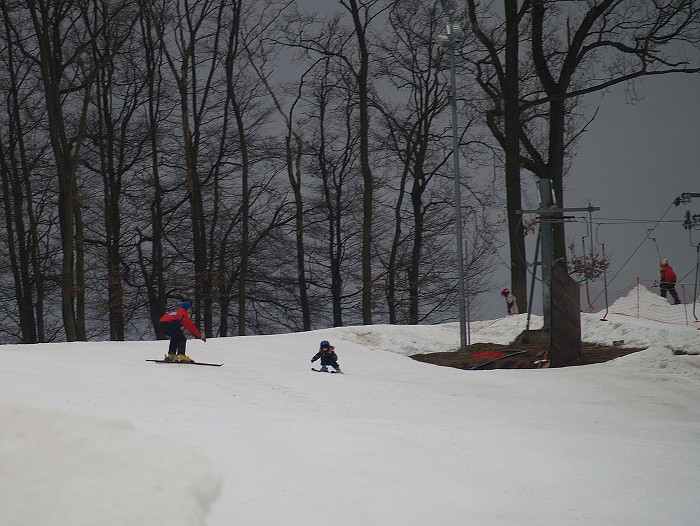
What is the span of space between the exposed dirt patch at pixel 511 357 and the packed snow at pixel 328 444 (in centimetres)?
245

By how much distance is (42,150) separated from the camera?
105ft

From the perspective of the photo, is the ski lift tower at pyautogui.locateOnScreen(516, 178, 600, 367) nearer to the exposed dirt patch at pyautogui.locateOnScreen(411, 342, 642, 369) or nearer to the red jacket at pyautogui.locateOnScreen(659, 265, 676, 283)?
the exposed dirt patch at pyautogui.locateOnScreen(411, 342, 642, 369)

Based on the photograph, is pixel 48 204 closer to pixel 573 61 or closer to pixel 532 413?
pixel 573 61

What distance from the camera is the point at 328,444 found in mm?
8570

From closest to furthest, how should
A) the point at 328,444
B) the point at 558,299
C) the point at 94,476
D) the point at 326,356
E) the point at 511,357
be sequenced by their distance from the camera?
1. the point at 94,476
2. the point at 328,444
3. the point at 326,356
4. the point at 558,299
5. the point at 511,357

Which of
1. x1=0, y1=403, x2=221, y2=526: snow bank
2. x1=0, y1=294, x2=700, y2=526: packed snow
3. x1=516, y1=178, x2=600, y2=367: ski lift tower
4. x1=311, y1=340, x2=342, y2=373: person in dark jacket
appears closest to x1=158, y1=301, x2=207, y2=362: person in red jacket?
x1=0, y1=294, x2=700, y2=526: packed snow

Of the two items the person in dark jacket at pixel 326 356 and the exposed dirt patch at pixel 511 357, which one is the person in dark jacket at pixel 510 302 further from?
the person in dark jacket at pixel 326 356

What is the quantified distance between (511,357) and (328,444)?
11.6 m

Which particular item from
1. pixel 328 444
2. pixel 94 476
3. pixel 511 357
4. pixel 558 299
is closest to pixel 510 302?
pixel 511 357

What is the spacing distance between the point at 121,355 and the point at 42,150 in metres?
19.4

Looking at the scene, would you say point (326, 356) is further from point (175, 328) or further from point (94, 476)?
point (94, 476)

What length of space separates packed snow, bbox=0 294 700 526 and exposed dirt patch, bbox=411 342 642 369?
2.45 metres

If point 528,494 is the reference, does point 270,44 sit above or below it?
above

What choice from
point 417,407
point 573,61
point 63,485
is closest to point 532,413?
point 417,407
